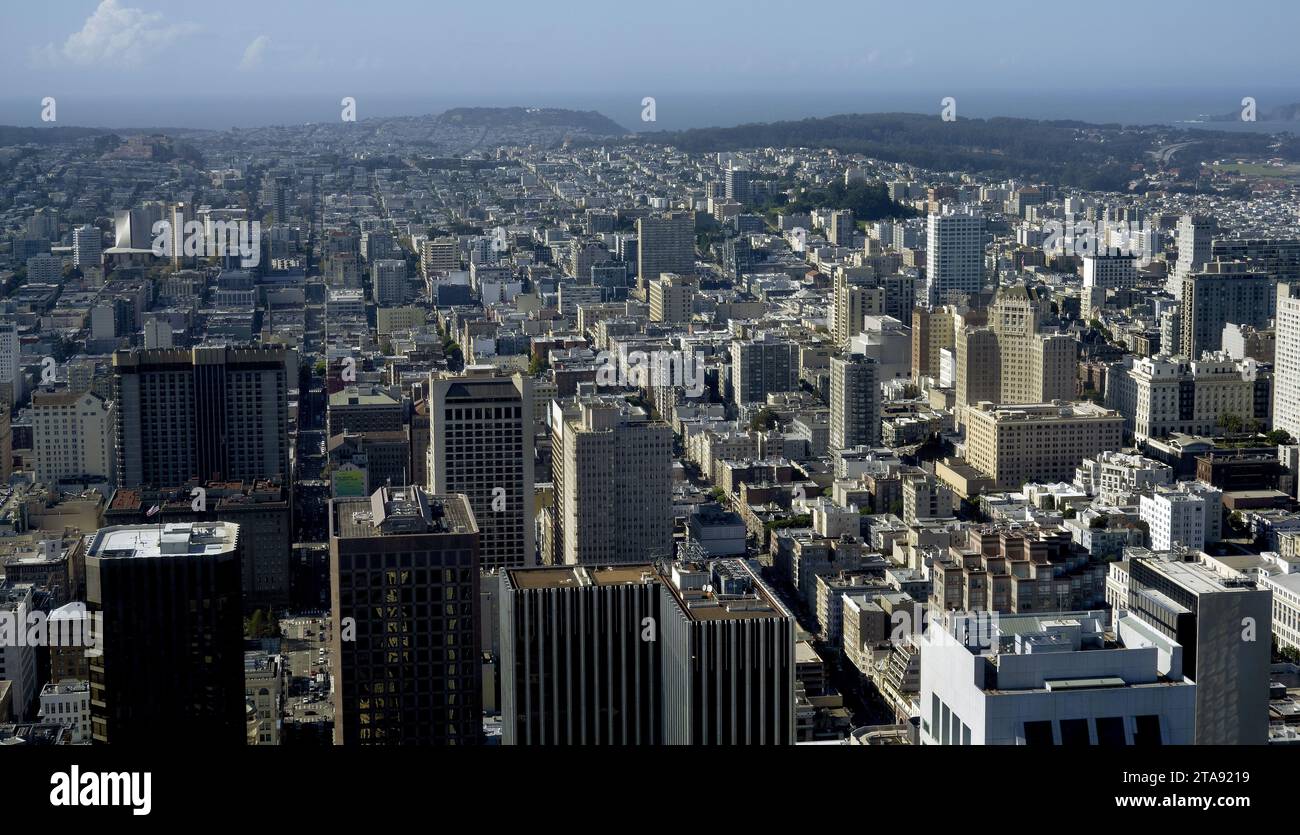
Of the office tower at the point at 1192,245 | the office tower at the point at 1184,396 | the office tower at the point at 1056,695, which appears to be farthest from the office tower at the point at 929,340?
the office tower at the point at 1056,695

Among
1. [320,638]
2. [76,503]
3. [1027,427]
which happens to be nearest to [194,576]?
[320,638]

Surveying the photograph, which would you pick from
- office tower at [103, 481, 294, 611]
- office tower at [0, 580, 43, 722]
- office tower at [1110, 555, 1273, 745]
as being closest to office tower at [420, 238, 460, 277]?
office tower at [103, 481, 294, 611]

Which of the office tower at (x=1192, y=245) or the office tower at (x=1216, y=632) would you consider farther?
the office tower at (x=1192, y=245)

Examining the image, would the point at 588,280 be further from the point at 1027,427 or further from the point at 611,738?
the point at 611,738

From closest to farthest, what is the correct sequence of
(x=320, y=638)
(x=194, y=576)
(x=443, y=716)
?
(x=194, y=576) → (x=443, y=716) → (x=320, y=638)

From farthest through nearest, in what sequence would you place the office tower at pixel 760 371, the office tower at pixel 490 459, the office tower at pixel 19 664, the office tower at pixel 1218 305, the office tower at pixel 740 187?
1. the office tower at pixel 740 187
2. the office tower at pixel 1218 305
3. the office tower at pixel 760 371
4. the office tower at pixel 490 459
5. the office tower at pixel 19 664

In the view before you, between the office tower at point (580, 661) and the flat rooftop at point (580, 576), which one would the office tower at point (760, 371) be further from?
the office tower at point (580, 661)
